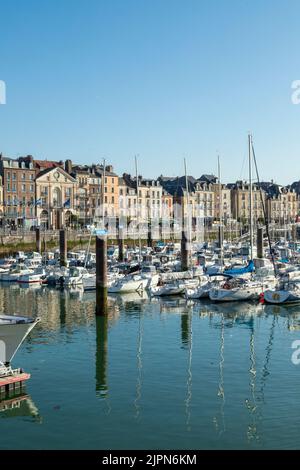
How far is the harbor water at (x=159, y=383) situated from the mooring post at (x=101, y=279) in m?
1.03

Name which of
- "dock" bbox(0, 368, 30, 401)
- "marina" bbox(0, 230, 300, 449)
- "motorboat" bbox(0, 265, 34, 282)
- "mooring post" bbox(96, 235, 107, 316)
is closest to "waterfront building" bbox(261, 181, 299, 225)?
"motorboat" bbox(0, 265, 34, 282)

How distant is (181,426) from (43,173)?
87.4m

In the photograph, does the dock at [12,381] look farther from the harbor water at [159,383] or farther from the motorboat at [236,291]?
the motorboat at [236,291]

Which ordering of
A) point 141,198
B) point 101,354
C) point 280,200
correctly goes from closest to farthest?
1. point 101,354
2. point 141,198
3. point 280,200

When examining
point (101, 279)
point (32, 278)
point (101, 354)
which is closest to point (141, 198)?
point (32, 278)

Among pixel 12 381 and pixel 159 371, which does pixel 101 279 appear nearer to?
pixel 159 371

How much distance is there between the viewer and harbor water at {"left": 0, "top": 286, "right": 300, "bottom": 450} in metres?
17.6

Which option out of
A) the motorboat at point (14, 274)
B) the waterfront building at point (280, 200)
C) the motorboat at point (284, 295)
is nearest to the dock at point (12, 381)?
the motorboat at point (284, 295)

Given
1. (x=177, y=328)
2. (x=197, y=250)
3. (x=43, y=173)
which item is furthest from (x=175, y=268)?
(x=43, y=173)

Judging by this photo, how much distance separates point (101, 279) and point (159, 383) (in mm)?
14364

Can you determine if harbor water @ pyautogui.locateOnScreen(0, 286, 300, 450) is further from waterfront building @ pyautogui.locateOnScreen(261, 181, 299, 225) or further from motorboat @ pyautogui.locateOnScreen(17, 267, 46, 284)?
waterfront building @ pyautogui.locateOnScreen(261, 181, 299, 225)

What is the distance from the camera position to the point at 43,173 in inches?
4013

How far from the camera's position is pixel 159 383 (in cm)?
2252

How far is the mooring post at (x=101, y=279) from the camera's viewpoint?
36219 millimetres
